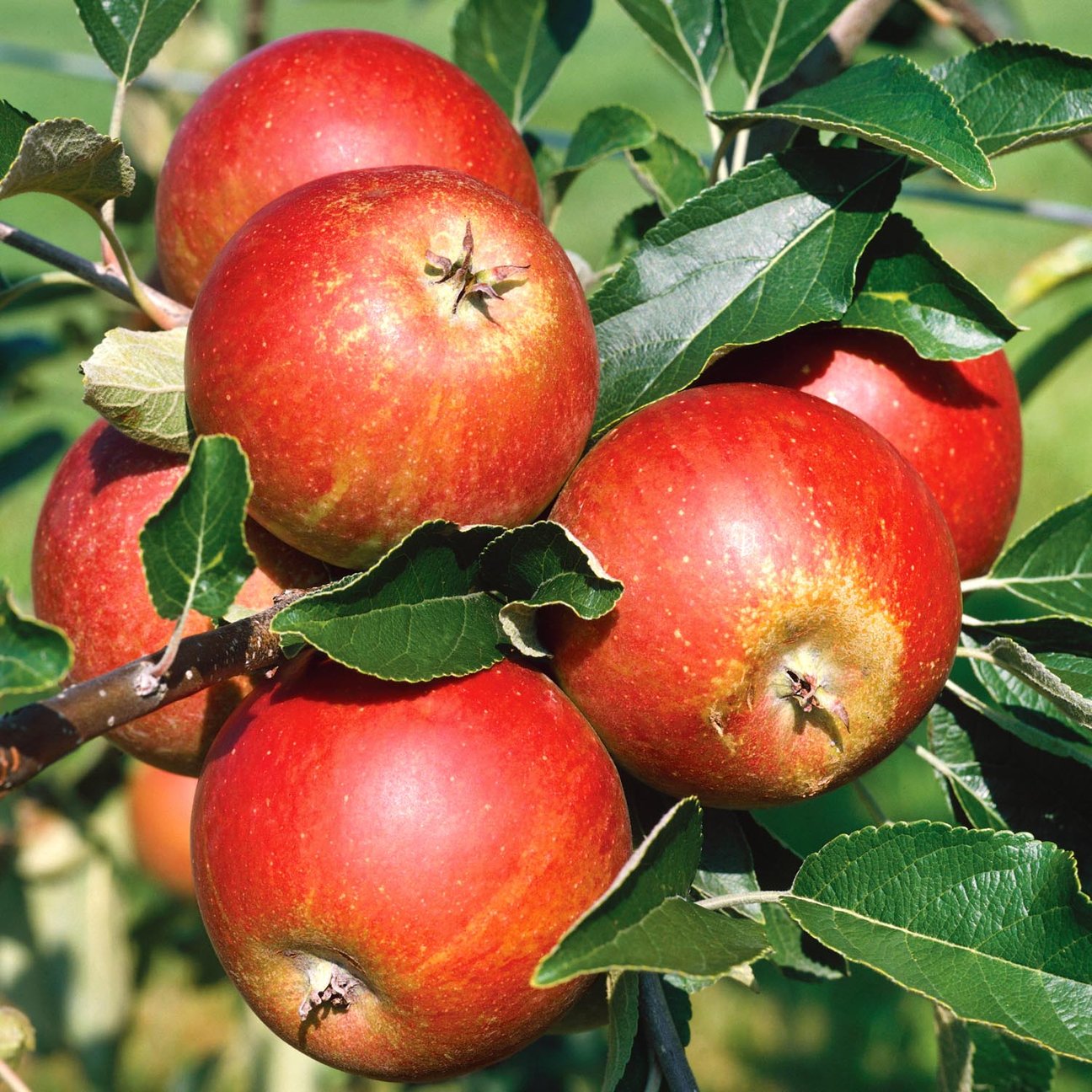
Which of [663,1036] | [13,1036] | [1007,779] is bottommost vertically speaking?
[13,1036]

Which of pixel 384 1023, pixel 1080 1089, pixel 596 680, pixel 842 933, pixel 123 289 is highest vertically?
pixel 123 289

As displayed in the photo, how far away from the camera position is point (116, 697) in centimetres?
95

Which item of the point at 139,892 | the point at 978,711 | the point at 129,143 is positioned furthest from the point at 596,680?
the point at 139,892

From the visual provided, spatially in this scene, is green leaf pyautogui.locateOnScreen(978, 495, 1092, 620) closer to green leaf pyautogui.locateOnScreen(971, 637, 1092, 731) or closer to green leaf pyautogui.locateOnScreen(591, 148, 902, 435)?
green leaf pyautogui.locateOnScreen(971, 637, 1092, 731)

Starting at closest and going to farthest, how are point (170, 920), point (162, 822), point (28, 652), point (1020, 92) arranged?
1. point (28, 652)
2. point (1020, 92)
3. point (162, 822)
4. point (170, 920)

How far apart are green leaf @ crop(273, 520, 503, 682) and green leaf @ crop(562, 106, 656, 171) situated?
24.0 inches

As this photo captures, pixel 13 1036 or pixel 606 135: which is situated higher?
pixel 606 135

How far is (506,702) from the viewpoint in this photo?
3.70 ft

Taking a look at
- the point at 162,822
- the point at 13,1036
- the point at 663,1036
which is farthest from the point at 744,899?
the point at 162,822

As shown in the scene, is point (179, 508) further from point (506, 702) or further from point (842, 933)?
point (842, 933)

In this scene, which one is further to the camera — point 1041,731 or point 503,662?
point 1041,731

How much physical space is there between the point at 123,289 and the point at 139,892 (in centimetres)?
274

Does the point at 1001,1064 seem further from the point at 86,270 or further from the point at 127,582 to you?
the point at 86,270

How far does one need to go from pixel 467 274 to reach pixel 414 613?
1.00 feet
